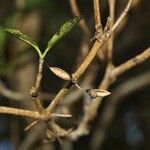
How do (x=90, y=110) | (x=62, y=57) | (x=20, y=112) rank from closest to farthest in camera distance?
(x=20, y=112) < (x=90, y=110) < (x=62, y=57)

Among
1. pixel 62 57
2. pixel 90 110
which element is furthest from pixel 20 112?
pixel 62 57

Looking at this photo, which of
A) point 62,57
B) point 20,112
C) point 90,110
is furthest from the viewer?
point 62,57

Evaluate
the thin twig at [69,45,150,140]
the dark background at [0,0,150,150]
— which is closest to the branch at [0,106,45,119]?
the thin twig at [69,45,150,140]

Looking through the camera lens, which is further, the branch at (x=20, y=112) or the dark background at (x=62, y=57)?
the dark background at (x=62, y=57)

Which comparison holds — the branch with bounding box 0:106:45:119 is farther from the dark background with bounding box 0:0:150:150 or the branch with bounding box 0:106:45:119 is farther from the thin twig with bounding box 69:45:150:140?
the dark background with bounding box 0:0:150:150

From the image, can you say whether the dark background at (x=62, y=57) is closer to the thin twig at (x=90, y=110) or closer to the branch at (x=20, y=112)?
the thin twig at (x=90, y=110)

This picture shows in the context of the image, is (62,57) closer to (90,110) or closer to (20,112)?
Result: (90,110)

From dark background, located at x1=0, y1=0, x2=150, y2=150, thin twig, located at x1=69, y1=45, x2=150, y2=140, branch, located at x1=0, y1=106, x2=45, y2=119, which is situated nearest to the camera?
branch, located at x1=0, y1=106, x2=45, y2=119

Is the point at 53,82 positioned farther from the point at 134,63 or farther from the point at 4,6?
the point at 134,63

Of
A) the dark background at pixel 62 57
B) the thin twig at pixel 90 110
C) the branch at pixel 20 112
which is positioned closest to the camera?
the branch at pixel 20 112

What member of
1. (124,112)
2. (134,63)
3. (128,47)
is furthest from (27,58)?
(134,63)

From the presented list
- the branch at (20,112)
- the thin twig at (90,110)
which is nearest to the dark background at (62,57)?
the thin twig at (90,110)
